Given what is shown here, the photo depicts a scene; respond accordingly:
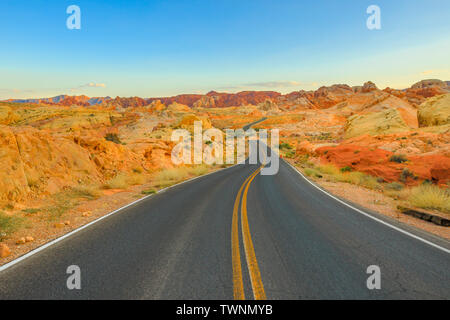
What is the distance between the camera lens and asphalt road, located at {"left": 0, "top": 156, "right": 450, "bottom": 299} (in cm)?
331

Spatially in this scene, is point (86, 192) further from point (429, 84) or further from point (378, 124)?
point (429, 84)

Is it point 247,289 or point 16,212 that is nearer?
point 247,289

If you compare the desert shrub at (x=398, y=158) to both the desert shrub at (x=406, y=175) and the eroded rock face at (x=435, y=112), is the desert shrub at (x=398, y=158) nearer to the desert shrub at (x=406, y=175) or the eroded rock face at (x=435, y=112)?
the desert shrub at (x=406, y=175)

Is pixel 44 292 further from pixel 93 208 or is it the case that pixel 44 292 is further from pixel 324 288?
pixel 93 208

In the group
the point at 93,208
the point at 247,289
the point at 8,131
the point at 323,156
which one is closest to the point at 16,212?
the point at 93,208

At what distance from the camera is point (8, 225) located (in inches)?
235

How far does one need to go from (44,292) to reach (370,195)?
13.0 m

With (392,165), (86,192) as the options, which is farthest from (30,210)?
(392,165)

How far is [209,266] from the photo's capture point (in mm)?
4008

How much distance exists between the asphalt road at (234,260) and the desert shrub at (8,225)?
1.76 metres

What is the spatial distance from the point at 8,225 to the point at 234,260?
6.23 m

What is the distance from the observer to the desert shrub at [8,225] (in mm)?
5637

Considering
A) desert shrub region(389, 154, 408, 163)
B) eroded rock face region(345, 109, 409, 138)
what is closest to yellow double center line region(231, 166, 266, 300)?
desert shrub region(389, 154, 408, 163)

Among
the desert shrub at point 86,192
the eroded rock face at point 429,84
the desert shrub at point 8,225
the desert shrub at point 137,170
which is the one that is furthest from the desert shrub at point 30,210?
the eroded rock face at point 429,84
